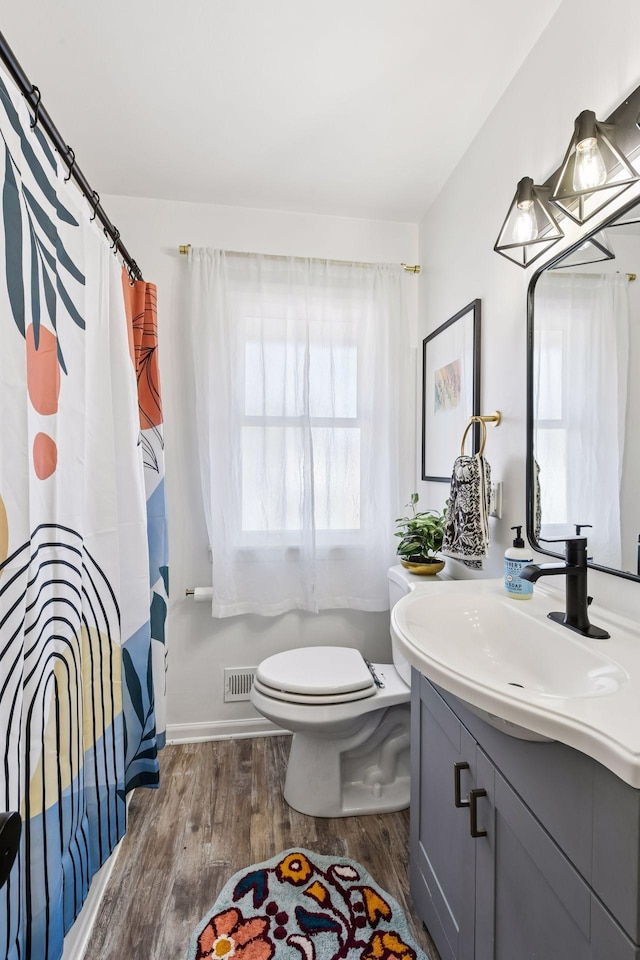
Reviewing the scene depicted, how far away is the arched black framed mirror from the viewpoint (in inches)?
38.4

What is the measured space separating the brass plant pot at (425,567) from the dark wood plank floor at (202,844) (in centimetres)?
86

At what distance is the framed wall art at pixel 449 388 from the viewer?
1.67 metres

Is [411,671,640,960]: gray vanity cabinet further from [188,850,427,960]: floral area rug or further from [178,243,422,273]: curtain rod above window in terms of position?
[178,243,422,273]: curtain rod above window

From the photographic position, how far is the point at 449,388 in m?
1.89

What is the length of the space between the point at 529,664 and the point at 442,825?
45 centimetres

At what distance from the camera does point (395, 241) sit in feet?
7.23

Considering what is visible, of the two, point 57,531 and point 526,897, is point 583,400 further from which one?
point 57,531

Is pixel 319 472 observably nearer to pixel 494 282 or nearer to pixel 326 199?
pixel 494 282

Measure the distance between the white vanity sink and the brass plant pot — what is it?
465mm

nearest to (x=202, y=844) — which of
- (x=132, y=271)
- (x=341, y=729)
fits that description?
(x=341, y=729)

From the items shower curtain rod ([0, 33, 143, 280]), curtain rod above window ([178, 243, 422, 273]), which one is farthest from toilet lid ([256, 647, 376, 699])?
curtain rod above window ([178, 243, 422, 273])

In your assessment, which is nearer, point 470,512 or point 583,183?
point 583,183

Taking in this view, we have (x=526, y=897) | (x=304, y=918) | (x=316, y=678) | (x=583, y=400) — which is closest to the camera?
(x=526, y=897)

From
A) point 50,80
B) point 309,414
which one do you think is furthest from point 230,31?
point 309,414
